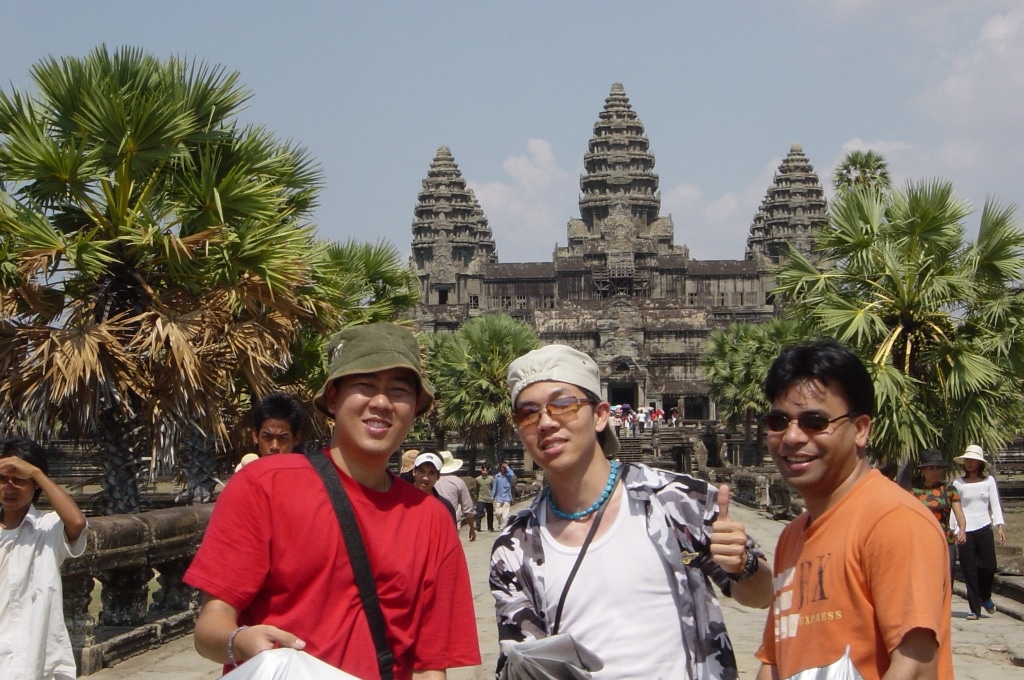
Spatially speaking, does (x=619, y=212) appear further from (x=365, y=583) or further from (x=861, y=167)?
(x=365, y=583)

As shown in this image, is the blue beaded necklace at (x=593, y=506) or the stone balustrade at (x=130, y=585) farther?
the stone balustrade at (x=130, y=585)

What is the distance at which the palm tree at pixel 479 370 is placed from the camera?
112ft

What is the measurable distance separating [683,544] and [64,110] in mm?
8486

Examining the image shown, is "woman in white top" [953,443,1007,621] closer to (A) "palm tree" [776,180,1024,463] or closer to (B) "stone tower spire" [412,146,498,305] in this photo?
(A) "palm tree" [776,180,1024,463]

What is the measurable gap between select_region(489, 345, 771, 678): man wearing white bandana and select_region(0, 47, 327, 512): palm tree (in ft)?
22.8

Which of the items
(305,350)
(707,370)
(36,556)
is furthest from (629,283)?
(36,556)

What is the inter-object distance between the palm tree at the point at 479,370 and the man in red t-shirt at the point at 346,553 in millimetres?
30327

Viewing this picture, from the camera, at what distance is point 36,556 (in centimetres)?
485

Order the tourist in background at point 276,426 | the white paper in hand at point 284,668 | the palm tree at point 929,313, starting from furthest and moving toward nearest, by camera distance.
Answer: the palm tree at point 929,313 → the tourist in background at point 276,426 → the white paper in hand at point 284,668

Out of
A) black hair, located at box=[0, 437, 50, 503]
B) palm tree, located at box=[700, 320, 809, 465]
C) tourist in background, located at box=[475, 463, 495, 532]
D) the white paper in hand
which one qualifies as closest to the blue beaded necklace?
the white paper in hand

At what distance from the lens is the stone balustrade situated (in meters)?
7.39

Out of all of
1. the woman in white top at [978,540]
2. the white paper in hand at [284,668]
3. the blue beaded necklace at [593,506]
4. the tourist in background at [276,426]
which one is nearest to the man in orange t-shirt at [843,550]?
the blue beaded necklace at [593,506]

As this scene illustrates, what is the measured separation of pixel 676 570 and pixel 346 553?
0.84 metres

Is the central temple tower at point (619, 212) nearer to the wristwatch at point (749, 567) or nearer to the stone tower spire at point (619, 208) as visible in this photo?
the stone tower spire at point (619, 208)
